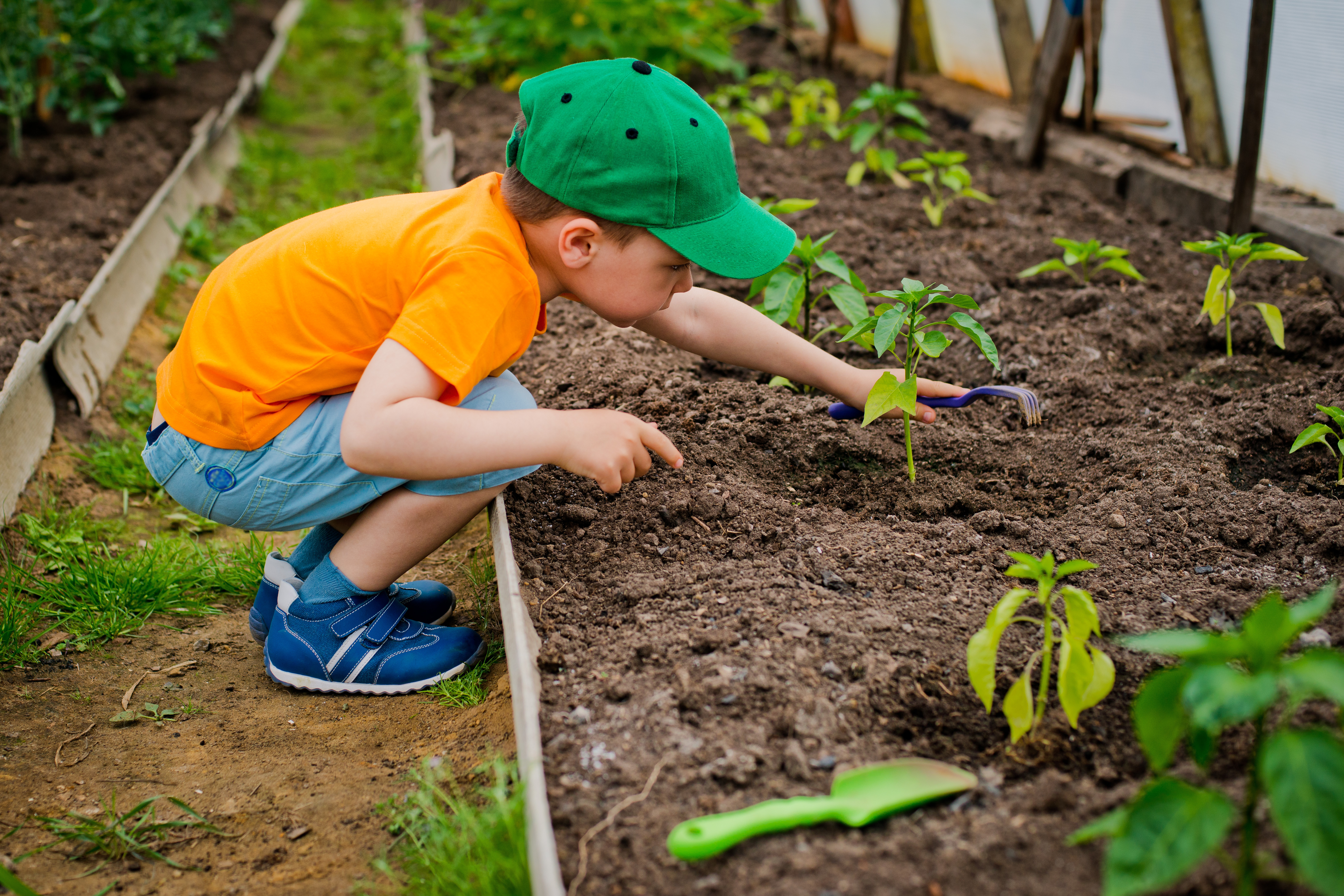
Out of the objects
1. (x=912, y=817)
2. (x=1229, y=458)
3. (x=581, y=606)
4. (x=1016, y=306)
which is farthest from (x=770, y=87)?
(x=912, y=817)

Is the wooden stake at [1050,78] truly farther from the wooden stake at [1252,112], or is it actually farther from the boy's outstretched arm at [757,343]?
the boy's outstretched arm at [757,343]

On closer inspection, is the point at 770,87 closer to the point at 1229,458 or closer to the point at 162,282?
the point at 162,282

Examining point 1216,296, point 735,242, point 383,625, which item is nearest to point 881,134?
point 1216,296

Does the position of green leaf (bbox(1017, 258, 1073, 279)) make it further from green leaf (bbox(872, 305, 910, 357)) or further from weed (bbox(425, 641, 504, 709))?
weed (bbox(425, 641, 504, 709))

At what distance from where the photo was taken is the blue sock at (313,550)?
85.4 inches

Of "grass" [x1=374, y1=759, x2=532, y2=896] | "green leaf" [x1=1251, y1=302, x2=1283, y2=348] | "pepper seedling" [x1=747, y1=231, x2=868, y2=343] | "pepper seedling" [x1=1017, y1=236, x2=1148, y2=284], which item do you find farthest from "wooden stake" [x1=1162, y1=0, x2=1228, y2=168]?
"grass" [x1=374, y1=759, x2=532, y2=896]

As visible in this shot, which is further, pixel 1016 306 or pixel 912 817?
pixel 1016 306

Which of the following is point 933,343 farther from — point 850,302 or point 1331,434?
point 1331,434

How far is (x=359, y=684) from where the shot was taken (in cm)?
198

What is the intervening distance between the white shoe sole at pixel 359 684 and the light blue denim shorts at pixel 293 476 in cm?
31

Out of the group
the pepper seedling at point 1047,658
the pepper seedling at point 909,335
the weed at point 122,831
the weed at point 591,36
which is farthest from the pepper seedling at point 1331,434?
the weed at point 591,36

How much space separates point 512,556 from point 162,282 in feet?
8.75

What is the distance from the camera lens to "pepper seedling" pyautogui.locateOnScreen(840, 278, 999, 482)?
1.92 meters

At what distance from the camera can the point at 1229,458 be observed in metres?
2.15
